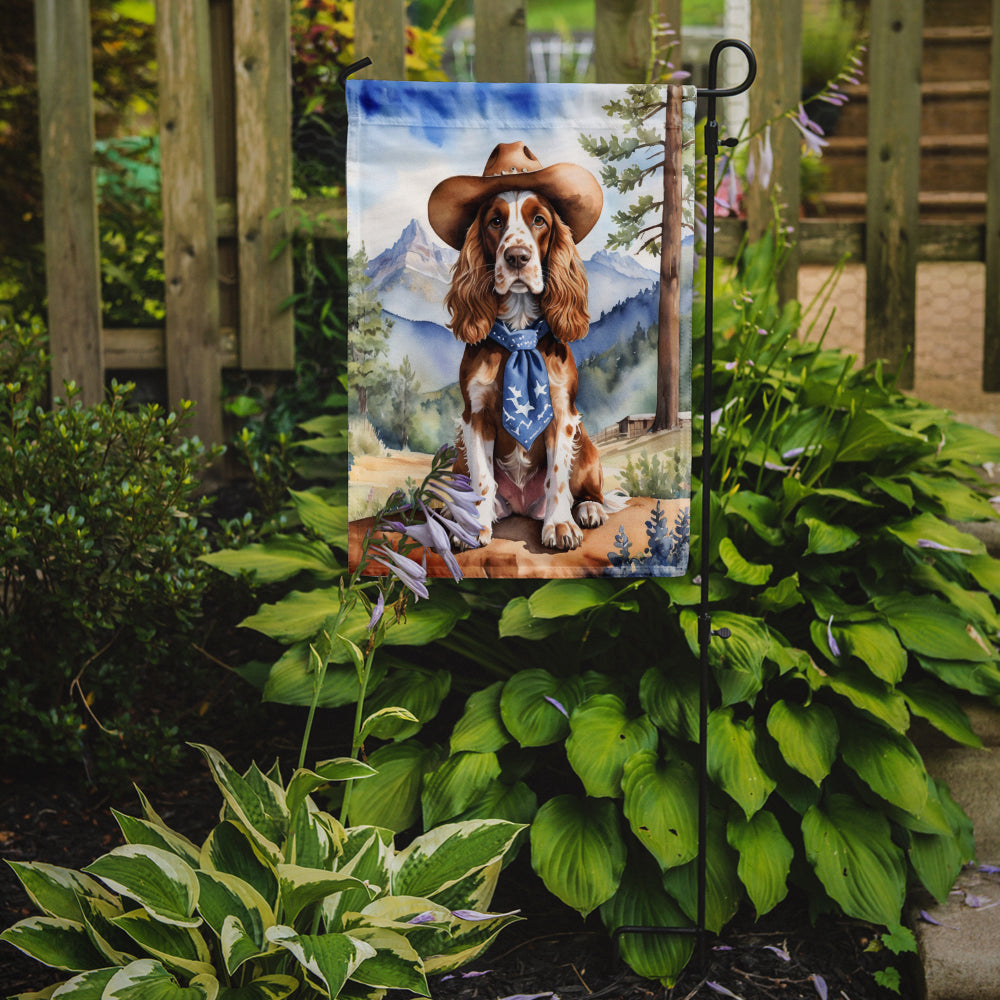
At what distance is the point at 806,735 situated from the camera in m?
1.92

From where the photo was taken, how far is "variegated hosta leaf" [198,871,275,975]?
1501mm

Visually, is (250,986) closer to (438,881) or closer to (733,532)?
(438,881)

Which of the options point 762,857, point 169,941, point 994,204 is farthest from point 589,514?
point 994,204

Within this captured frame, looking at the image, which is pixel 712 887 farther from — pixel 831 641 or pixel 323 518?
pixel 323 518

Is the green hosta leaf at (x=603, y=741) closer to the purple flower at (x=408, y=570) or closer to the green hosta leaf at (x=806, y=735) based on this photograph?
the green hosta leaf at (x=806, y=735)

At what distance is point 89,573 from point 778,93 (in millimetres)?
2498

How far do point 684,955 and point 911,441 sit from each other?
122 cm

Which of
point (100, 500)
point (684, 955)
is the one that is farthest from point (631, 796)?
point (100, 500)

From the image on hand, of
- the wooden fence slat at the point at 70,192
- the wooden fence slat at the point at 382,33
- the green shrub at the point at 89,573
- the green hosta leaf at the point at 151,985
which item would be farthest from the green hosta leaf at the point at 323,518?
the wooden fence slat at the point at 382,33

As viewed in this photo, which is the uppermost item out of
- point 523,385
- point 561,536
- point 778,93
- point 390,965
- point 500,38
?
point 500,38

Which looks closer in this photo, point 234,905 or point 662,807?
point 234,905

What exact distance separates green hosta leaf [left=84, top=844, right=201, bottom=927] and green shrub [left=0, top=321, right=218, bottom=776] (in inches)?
29.2

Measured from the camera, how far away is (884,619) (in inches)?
81.1

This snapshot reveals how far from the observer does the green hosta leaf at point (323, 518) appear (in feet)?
7.75
